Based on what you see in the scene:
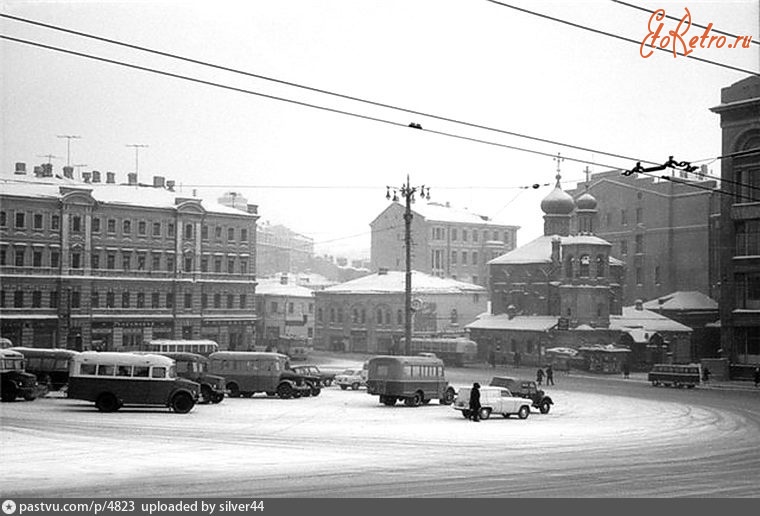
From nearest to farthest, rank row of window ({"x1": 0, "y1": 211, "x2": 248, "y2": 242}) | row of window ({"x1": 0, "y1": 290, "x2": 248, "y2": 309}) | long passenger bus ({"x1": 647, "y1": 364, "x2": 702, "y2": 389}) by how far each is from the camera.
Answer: long passenger bus ({"x1": 647, "y1": 364, "x2": 702, "y2": 389}), row of window ({"x1": 0, "y1": 290, "x2": 248, "y2": 309}), row of window ({"x1": 0, "y1": 211, "x2": 248, "y2": 242})

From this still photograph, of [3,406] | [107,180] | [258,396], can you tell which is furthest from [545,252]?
[3,406]

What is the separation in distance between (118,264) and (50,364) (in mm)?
25940

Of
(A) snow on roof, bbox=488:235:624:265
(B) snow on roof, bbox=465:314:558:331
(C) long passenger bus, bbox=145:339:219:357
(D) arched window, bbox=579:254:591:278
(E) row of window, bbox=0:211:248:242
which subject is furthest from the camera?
(A) snow on roof, bbox=488:235:624:265

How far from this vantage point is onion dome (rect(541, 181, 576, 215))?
91.9 metres

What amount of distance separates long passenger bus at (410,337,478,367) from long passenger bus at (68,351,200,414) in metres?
46.7

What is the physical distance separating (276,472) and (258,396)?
2582 cm

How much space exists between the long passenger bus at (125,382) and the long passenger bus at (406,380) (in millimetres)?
8839

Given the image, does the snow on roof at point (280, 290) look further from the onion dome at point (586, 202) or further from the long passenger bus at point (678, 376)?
the long passenger bus at point (678, 376)

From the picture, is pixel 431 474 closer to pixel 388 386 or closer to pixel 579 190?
pixel 388 386

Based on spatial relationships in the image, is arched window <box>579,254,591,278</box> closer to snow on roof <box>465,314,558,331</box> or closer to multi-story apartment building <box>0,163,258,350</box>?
snow on roof <box>465,314,558,331</box>

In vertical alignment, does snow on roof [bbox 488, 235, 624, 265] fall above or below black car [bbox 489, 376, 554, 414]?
above

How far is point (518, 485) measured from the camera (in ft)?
60.6

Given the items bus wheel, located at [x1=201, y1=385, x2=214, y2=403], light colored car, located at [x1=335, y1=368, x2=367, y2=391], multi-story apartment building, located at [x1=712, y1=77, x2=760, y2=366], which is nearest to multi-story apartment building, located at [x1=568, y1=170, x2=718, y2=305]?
multi-story apartment building, located at [x1=712, y1=77, x2=760, y2=366]

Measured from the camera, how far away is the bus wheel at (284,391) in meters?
44.1
